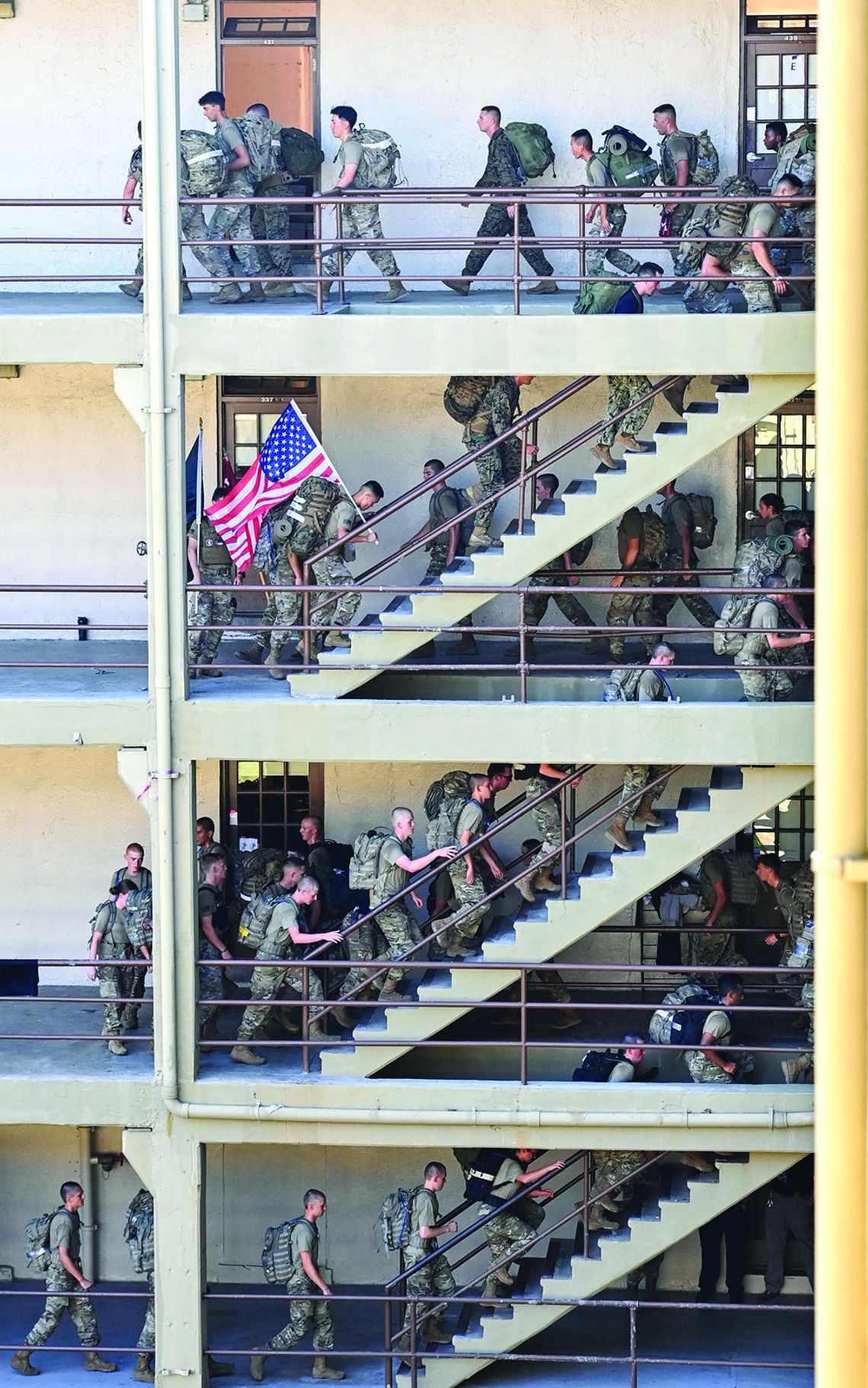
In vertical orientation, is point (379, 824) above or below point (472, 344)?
below

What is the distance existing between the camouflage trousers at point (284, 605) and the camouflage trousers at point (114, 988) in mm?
2535

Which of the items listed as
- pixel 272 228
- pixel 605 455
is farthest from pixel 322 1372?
pixel 272 228

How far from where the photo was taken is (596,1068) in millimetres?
13859

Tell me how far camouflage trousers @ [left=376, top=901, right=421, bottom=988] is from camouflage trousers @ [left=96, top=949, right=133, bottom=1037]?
1.92 meters

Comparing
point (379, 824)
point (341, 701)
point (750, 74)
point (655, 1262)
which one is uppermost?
point (750, 74)

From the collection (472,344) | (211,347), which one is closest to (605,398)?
(472,344)

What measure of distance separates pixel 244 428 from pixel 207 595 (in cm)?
220

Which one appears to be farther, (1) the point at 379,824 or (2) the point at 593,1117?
(1) the point at 379,824

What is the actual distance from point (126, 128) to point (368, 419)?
299 cm

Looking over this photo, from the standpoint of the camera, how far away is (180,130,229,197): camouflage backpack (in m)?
14.1

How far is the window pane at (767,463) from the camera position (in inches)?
626

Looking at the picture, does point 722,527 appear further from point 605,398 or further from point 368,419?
point 368,419

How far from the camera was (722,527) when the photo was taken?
15.8 m

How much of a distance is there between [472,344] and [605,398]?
8.63 ft
